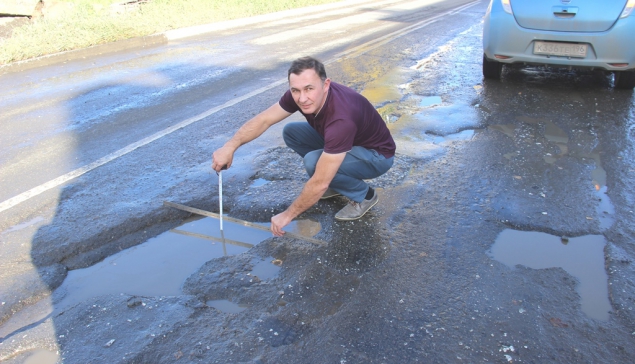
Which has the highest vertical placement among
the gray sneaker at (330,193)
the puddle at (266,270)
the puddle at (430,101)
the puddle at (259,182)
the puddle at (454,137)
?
the puddle at (430,101)

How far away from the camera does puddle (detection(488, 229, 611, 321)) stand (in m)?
2.73

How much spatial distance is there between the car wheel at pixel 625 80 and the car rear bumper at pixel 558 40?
264 mm

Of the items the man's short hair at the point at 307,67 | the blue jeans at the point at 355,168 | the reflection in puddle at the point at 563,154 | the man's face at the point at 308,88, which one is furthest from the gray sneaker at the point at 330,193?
the reflection in puddle at the point at 563,154

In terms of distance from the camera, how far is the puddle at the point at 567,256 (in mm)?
2734

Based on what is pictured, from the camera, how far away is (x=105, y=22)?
1130 centimetres

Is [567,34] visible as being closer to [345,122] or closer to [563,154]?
[563,154]

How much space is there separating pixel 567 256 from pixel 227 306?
2058mm

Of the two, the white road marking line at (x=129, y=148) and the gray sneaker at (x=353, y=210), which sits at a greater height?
the white road marking line at (x=129, y=148)

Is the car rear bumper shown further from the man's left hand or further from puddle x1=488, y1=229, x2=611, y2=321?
the man's left hand

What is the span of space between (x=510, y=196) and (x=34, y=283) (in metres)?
3.24

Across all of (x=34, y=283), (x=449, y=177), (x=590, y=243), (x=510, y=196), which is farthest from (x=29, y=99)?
(x=590, y=243)

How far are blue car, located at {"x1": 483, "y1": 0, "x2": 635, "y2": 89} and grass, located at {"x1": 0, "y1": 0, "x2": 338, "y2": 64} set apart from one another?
8165 mm

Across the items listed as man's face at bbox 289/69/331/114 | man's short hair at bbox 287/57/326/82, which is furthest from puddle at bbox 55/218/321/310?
man's short hair at bbox 287/57/326/82

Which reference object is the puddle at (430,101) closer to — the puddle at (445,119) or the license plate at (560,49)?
the puddle at (445,119)
